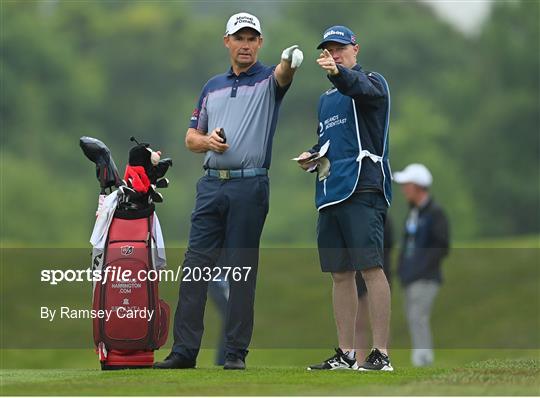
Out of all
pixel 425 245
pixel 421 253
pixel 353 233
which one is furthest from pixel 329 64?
pixel 421 253

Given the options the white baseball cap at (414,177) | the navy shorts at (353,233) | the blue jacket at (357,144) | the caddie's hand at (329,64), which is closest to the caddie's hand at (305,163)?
the blue jacket at (357,144)

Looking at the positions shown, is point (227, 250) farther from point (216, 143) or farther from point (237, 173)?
point (216, 143)

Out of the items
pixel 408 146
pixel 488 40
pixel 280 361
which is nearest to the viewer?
pixel 280 361

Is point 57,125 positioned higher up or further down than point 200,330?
higher up

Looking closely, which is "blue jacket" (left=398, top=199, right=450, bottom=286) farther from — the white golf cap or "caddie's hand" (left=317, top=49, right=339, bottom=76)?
"caddie's hand" (left=317, top=49, right=339, bottom=76)

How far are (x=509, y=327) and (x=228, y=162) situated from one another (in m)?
15.5

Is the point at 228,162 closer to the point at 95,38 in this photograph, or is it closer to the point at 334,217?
the point at 334,217

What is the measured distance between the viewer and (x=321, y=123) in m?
9.94

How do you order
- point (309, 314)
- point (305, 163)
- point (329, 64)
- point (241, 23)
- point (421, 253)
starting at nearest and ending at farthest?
point (329, 64) → point (305, 163) → point (241, 23) → point (421, 253) → point (309, 314)

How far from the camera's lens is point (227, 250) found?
10008 mm

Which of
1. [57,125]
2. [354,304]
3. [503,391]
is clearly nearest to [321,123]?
[354,304]

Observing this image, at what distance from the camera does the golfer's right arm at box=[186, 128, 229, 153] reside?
9875mm

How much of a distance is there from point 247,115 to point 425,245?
25.8 ft

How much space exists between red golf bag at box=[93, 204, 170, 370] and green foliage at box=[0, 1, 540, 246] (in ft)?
186
